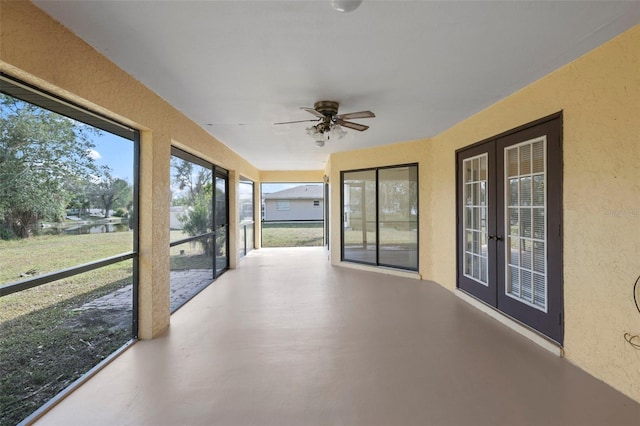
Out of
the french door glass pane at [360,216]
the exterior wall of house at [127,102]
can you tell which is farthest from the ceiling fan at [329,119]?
the french door glass pane at [360,216]

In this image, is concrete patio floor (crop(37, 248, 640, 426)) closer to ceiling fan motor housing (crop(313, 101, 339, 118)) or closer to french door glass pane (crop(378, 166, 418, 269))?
french door glass pane (crop(378, 166, 418, 269))

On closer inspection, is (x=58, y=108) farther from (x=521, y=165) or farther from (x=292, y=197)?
(x=292, y=197)

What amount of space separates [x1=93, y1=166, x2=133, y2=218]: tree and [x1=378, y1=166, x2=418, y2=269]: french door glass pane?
4434 millimetres

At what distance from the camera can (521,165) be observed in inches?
128

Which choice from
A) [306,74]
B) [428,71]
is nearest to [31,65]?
[306,74]

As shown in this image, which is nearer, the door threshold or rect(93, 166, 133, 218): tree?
rect(93, 166, 133, 218): tree

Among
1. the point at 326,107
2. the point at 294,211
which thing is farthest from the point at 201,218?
the point at 294,211

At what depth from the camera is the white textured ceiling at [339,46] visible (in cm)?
180

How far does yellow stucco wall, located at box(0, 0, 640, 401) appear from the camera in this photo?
6.38 ft

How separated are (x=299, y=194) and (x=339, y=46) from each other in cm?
1752

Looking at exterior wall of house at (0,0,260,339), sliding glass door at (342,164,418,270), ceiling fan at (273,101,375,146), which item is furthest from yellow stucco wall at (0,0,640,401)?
sliding glass door at (342,164,418,270)

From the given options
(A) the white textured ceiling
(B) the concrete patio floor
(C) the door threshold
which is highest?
(A) the white textured ceiling

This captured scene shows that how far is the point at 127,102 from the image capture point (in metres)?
2.63

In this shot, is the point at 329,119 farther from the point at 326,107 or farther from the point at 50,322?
the point at 50,322
